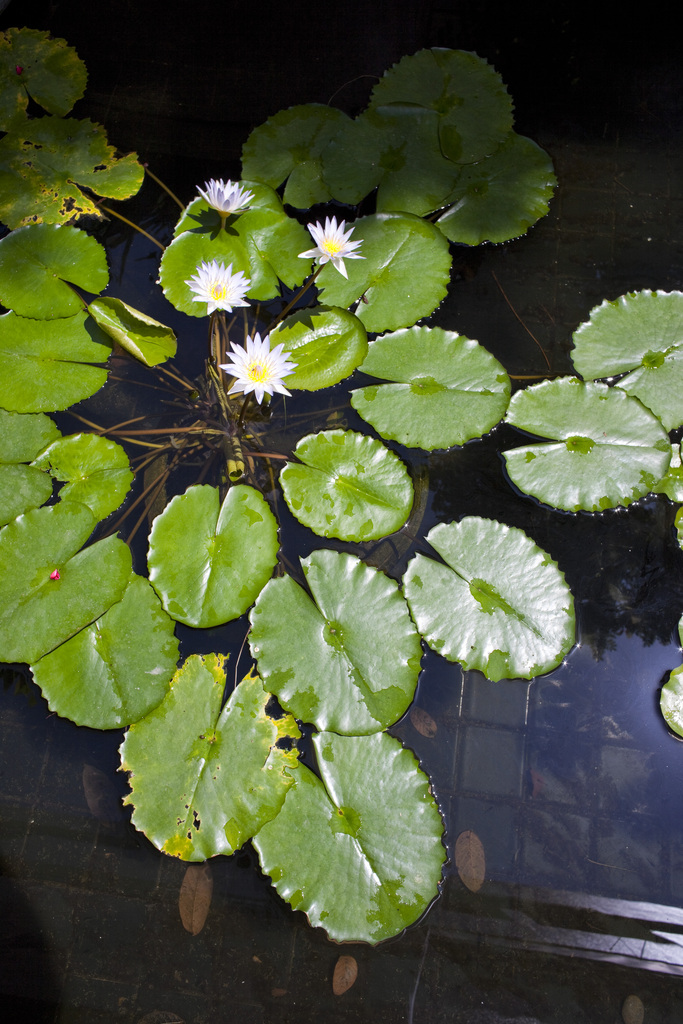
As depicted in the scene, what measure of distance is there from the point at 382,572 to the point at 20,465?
1.36 meters

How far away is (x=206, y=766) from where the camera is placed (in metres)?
1.91

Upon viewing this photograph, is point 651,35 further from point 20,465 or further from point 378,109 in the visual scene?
point 20,465

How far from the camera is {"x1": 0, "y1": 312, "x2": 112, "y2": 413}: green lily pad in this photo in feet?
7.63

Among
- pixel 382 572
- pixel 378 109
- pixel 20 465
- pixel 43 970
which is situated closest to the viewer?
pixel 43 970

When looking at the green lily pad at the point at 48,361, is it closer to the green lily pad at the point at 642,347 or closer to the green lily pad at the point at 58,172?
the green lily pad at the point at 58,172

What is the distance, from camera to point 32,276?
251cm

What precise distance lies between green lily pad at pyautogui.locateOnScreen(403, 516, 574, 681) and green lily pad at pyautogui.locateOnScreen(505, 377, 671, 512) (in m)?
0.28

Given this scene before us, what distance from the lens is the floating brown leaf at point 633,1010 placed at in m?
1.87

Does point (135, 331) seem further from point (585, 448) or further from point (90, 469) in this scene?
point (585, 448)

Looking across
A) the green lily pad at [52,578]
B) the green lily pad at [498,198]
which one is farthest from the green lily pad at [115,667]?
the green lily pad at [498,198]

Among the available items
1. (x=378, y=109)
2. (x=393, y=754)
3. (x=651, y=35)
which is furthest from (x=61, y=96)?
(x=393, y=754)

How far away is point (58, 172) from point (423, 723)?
2828 mm

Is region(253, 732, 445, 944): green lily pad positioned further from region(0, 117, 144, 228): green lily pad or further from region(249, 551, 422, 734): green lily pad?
region(0, 117, 144, 228): green lily pad

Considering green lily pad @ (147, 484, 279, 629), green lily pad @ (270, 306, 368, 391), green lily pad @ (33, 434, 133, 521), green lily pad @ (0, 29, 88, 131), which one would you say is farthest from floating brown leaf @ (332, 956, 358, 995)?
green lily pad @ (0, 29, 88, 131)
